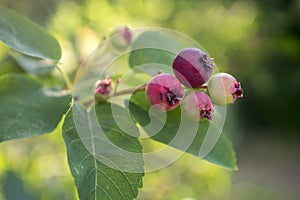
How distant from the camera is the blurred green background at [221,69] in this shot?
4.86 feet

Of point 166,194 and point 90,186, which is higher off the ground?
point 166,194

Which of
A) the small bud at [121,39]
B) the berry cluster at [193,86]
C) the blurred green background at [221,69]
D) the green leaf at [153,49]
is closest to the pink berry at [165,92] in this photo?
the berry cluster at [193,86]

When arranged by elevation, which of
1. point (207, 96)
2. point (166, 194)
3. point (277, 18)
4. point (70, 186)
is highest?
point (277, 18)

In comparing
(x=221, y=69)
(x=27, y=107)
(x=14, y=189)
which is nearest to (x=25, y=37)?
(x=27, y=107)

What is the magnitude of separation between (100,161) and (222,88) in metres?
0.21

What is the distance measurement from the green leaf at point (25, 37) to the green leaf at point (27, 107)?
0.07m

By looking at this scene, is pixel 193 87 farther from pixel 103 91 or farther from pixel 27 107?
pixel 27 107

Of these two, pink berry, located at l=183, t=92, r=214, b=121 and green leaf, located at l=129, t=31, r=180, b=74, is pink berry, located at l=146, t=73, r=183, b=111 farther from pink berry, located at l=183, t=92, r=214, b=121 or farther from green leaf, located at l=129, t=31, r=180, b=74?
green leaf, located at l=129, t=31, r=180, b=74

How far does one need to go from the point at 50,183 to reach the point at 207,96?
3.04ft

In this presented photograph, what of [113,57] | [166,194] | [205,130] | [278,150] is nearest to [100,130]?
[205,130]

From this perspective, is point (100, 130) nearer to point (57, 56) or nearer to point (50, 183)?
point (57, 56)

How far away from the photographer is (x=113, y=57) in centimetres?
106

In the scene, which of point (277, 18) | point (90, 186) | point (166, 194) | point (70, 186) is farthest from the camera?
point (277, 18)

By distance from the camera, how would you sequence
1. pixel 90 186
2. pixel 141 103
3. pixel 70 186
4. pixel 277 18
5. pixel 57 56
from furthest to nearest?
1. pixel 277 18
2. pixel 70 186
3. pixel 57 56
4. pixel 141 103
5. pixel 90 186
